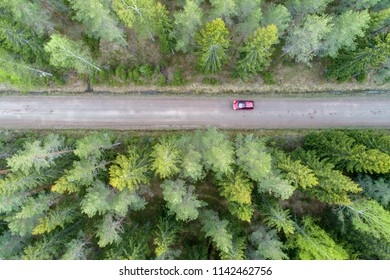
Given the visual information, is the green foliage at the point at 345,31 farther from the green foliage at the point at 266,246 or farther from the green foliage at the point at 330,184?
the green foliage at the point at 266,246

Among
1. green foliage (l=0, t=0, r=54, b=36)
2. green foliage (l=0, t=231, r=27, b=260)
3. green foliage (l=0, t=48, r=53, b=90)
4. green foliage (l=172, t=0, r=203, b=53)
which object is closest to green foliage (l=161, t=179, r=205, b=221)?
green foliage (l=172, t=0, r=203, b=53)

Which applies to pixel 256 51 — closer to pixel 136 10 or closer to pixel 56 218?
pixel 136 10

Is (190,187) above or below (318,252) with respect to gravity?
above

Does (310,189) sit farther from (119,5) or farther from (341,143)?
(119,5)

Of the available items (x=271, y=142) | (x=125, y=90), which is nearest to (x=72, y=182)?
(x=125, y=90)

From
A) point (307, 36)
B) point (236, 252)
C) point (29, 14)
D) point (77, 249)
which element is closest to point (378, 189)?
point (236, 252)

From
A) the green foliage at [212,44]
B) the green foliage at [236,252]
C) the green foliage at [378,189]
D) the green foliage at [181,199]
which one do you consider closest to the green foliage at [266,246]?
the green foliage at [236,252]
